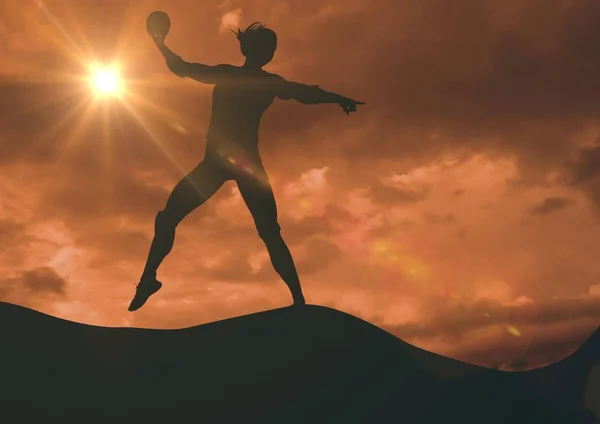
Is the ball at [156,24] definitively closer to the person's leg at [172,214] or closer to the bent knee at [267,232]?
the person's leg at [172,214]

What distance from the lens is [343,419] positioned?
10.7 metres

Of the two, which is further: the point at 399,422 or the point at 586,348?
the point at 586,348

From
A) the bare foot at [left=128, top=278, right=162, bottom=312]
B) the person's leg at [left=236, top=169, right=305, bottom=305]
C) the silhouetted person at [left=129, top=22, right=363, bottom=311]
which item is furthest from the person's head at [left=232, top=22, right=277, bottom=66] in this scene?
the bare foot at [left=128, top=278, right=162, bottom=312]

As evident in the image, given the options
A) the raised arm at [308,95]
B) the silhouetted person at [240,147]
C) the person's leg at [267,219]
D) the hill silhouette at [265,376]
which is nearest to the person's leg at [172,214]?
the silhouetted person at [240,147]

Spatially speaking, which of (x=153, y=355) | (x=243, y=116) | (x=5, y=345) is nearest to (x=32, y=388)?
(x=5, y=345)

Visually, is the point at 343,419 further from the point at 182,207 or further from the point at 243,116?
the point at 243,116

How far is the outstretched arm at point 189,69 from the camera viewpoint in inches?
455

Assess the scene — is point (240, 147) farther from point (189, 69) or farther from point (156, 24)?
point (156, 24)

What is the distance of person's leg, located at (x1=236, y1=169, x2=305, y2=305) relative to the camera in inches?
460

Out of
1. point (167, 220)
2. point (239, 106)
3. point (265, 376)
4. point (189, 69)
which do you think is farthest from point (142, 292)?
point (189, 69)

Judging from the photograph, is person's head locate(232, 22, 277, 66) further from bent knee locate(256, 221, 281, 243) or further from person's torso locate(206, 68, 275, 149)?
bent knee locate(256, 221, 281, 243)

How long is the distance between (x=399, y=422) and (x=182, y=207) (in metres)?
4.01

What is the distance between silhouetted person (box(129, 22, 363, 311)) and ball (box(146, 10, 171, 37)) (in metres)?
0.09

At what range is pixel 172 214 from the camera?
11.6m
